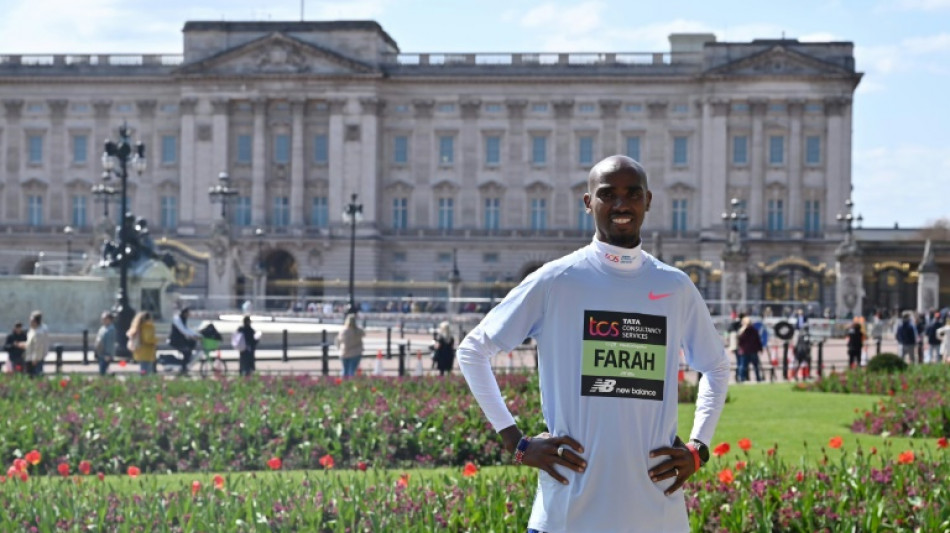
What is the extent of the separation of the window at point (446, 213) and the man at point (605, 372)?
77923 millimetres

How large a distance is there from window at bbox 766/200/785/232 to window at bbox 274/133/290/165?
2630 centimetres

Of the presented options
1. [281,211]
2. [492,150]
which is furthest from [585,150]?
[281,211]

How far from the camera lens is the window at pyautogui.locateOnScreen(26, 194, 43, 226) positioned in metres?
85.8

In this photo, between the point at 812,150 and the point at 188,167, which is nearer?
the point at 812,150

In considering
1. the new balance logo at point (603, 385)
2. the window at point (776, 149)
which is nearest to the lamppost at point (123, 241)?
the new balance logo at point (603, 385)

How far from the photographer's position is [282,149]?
83.8m

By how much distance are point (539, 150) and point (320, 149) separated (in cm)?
1203

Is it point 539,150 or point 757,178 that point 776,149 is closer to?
point 757,178

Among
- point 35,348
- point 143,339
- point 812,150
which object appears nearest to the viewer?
point 35,348

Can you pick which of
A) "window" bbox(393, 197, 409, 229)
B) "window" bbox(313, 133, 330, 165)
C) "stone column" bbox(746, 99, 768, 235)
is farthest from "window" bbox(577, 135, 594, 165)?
"window" bbox(313, 133, 330, 165)

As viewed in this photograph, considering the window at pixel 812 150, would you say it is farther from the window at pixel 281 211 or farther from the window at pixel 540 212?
the window at pixel 281 211

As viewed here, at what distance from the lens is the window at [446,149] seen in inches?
3300

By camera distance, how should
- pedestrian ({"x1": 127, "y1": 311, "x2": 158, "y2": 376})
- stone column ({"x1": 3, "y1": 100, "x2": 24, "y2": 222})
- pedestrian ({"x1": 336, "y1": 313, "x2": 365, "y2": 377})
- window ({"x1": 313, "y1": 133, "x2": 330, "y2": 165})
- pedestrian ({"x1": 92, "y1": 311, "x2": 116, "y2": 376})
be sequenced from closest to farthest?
pedestrian ({"x1": 127, "y1": 311, "x2": 158, "y2": 376}) → pedestrian ({"x1": 336, "y1": 313, "x2": 365, "y2": 377}) → pedestrian ({"x1": 92, "y1": 311, "x2": 116, "y2": 376}) → window ({"x1": 313, "y1": 133, "x2": 330, "y2": 165}) → stone column ({"x1": 3, "y1": 100, "x2": 24, "y2": 222})

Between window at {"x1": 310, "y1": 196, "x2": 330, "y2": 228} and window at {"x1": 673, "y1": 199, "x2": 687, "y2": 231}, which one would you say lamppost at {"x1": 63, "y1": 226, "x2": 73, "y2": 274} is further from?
window at {"x1": 673, "y1": 199, "x2": 687, "y2": 231}
